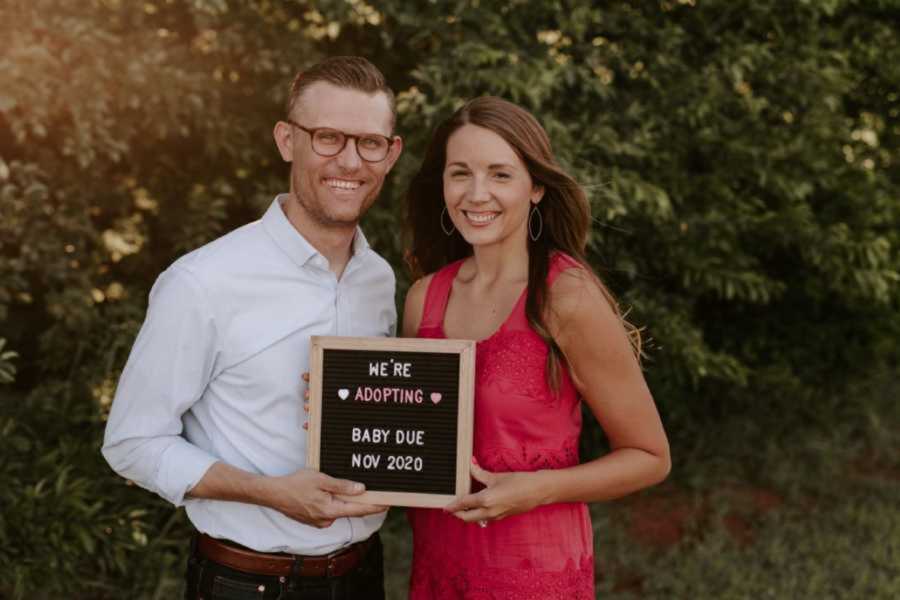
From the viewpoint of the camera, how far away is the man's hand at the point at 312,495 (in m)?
2.34

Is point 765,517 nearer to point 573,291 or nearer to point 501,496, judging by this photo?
point 573,291

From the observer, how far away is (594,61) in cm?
528

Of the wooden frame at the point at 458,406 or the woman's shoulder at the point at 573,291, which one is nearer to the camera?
the wooden frame at the point at 458,406

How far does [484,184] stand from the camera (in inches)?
106

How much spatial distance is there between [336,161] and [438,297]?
0.55 metres

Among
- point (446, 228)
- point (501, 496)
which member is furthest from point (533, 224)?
point (501, 496)

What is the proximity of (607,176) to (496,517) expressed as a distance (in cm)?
297

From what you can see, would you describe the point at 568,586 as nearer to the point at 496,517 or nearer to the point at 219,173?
the point at 496,517

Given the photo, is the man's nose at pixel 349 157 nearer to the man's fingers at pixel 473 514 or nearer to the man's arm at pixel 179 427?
the man's arm at pixel 179 427

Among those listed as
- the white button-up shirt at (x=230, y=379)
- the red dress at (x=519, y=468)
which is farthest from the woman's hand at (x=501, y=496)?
the white button-up shirt at (x=230, y=379)

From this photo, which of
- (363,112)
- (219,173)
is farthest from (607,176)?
(363,112)

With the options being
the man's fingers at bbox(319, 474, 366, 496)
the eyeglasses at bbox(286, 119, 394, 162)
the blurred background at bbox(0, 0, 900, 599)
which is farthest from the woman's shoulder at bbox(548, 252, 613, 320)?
the blurred background at bbox(0, 0, 900, 599)

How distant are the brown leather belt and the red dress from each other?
318 millimetres

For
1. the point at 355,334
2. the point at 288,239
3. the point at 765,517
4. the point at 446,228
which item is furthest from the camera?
the point at 765,517
